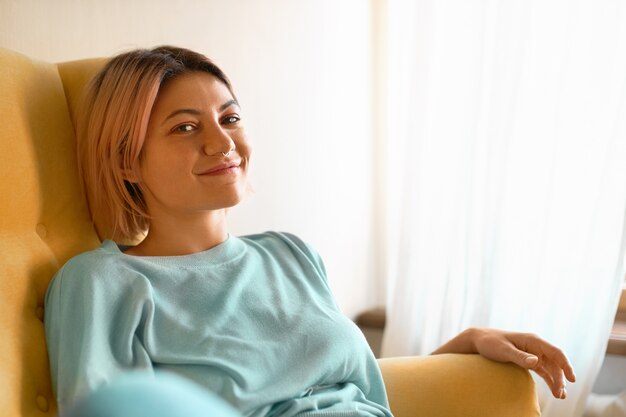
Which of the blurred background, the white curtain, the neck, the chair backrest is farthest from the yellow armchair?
the white curtain

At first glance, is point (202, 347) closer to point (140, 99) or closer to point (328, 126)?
point (140, 99)

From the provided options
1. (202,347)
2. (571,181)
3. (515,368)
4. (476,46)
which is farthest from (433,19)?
(202,347)

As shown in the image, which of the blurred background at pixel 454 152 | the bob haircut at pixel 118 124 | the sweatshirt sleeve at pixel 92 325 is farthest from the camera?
the blurred background at pixel 454 152

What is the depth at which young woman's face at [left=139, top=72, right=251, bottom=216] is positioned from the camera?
1.37m

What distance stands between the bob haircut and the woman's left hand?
66 centimetres

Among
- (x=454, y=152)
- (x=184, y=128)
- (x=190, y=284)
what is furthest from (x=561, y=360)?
(x=454, y=152)

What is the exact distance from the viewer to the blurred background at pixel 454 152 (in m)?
2.22

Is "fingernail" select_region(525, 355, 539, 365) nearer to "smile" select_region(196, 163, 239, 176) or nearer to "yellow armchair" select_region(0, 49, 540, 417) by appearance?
"yellow armchair" select_region(0, 49, 540, 417)

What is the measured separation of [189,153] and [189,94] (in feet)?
0.34

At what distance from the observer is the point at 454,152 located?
2498mm

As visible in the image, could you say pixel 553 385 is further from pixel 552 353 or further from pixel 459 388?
pixel 459 388

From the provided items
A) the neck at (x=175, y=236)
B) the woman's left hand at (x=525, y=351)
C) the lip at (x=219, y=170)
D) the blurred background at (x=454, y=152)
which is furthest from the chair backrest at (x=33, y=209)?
the woman's left hand at (x=525, y=351)

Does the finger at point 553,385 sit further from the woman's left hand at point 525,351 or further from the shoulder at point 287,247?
the shoulder at point 287,247

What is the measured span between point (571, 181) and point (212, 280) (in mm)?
1301
